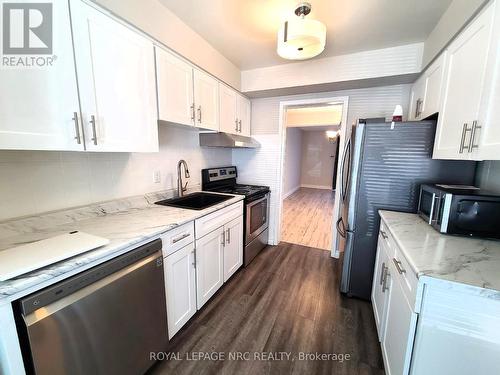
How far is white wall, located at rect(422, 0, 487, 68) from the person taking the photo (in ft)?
4.13

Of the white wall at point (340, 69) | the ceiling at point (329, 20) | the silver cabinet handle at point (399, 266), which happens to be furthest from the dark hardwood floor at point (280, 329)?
the ceiling at point (329, 20)

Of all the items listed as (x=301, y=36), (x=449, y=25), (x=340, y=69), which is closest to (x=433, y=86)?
(x=449, y=25)

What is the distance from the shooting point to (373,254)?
1.95 m

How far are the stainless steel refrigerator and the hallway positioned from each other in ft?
3.97

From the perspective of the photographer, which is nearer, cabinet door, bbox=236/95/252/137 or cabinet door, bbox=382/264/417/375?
cabinet door, bbox=382/264/417/375

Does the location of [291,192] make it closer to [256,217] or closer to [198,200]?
[256,217]

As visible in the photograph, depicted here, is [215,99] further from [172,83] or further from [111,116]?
[111,116]

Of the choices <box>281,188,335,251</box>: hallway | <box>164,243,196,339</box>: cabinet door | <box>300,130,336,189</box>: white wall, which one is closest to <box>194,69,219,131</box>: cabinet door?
<box>164,243,196,339</box>: cabinet door

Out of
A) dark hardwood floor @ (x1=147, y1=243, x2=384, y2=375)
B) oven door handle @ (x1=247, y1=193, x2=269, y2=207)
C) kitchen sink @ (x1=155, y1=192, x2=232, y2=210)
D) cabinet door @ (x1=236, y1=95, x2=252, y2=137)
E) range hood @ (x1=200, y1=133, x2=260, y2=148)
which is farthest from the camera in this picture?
cabinet door @ (x1=236, y1=95, x2=252, y2=137)

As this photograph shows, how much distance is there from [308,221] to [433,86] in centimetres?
311

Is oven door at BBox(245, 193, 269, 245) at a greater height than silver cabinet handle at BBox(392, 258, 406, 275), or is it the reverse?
silver cabinet handle at BBox(392, 258, 406, 275)

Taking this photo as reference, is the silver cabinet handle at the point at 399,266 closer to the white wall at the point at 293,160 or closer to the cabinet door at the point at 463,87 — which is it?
the cabinet door at the point at 463,87

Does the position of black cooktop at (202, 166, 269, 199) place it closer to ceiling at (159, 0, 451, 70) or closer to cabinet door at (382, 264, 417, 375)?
ceiling at (159, 0, 451, 70)

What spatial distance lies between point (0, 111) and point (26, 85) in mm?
168
